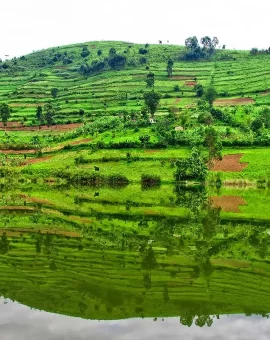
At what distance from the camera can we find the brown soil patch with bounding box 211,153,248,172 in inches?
2822

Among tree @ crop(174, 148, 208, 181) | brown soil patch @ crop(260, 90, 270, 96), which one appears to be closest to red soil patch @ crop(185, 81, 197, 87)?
brown soil patch @ crop(260, 90, 270, 96)

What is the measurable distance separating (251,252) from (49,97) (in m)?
119

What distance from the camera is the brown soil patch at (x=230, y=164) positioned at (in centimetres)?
7169

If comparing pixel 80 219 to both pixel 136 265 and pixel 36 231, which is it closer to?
pixel 36 231

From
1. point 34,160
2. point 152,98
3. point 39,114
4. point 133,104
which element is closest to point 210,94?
point 152,98

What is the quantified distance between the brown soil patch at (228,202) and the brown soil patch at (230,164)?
1963 centimetres

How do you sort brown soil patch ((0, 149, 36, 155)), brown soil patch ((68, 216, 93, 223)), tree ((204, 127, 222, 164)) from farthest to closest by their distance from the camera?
brown soil patch ((0, 149, 36, 155))
tree ((204, 127, 222, 164))
brown soil patch ((68, 216, 93, 223))

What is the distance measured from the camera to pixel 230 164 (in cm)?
7338

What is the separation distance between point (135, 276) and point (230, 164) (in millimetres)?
56811

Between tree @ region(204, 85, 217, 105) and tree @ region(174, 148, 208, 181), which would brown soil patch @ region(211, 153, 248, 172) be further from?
tree @ region(204, 85, 217, 105)

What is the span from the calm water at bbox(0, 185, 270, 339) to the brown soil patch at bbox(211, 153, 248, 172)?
3483cm

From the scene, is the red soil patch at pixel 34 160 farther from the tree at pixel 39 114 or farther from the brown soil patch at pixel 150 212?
the brown soil patch at pixel 150 212

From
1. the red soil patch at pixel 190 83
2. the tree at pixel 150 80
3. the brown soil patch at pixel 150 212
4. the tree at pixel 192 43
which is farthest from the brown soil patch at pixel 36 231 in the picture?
the tree at pixel 192 43

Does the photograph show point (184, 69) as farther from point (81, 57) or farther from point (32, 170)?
point (32, 170)
